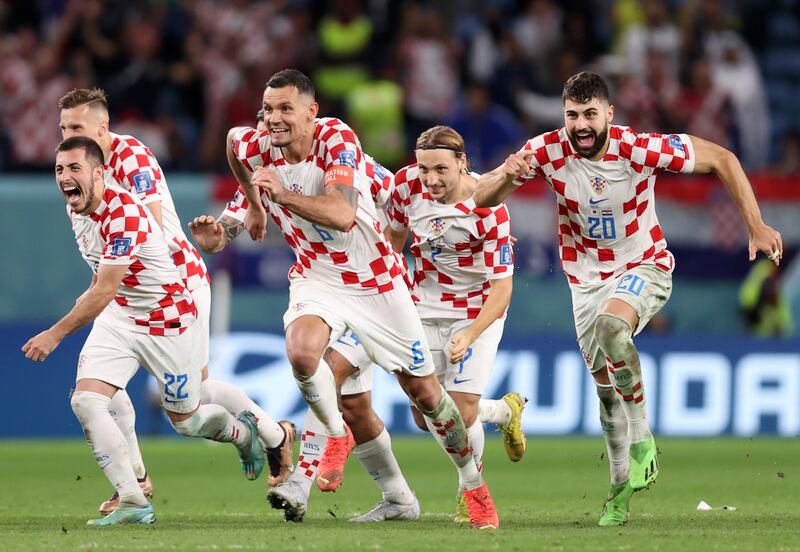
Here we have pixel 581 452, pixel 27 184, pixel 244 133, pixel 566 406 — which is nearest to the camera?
pixel 244 133

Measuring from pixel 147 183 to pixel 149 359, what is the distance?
1193mm

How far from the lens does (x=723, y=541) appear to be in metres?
8.20

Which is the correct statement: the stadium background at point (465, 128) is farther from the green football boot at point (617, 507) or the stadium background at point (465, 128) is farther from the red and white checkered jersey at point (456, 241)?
the green football boot at point (617, 507)

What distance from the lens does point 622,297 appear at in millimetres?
9148

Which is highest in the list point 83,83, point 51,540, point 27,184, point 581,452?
point 83,83

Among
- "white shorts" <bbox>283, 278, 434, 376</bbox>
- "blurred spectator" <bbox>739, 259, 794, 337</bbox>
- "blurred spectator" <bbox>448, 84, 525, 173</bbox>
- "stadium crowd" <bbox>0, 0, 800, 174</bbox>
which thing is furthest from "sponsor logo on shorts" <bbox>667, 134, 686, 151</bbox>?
"blurred spectator" <bbox>739, 259, 794, 337</bbox>

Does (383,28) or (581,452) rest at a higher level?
(383,28)

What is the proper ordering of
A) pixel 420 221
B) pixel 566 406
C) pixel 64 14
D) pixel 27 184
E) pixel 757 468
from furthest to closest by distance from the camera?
pixel 64 14 → pixel 27 184 → pixel 566 406 → pixel 757 468 → pixel 420 221

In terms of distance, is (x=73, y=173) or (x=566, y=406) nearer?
(x=73, y=173)

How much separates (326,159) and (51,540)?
8.82 feet

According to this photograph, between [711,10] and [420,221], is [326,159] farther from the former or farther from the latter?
[711,10]

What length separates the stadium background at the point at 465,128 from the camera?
16.5 m

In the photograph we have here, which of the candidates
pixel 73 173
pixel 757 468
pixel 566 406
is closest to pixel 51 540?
pixel 73 173

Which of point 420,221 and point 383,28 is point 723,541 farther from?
point 383,28
